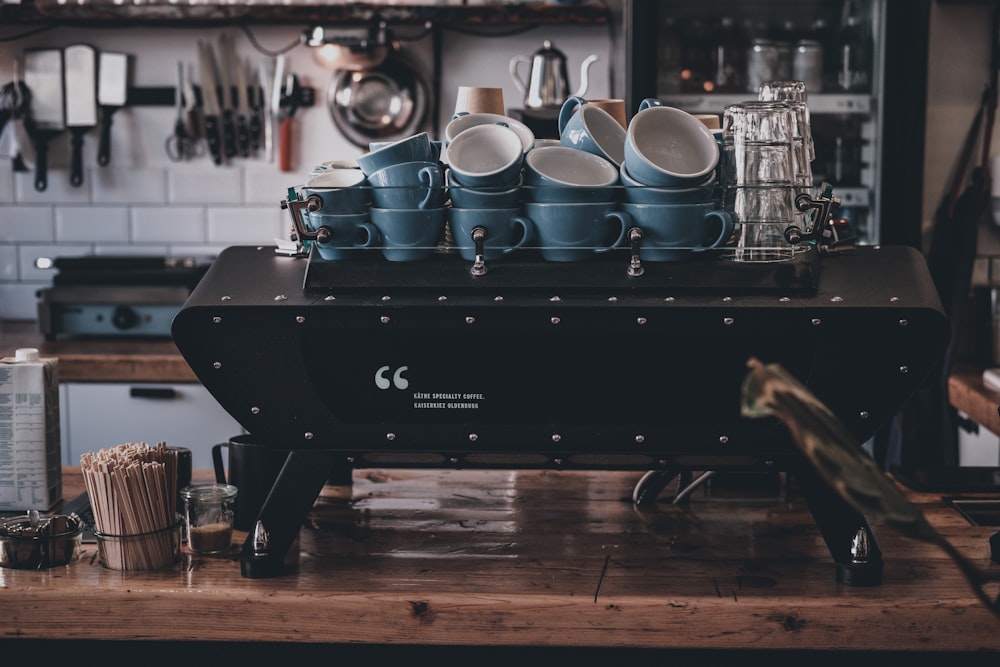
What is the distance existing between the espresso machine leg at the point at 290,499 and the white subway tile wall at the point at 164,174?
7.72 ft

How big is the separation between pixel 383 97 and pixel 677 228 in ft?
8.05

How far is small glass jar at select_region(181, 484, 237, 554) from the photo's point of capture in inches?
55.9

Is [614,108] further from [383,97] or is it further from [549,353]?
[383,97]

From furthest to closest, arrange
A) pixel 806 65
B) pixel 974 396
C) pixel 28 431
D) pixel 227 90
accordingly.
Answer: pixel 227 90, pixel 806 65, pixel 974 396, pixel 28 431

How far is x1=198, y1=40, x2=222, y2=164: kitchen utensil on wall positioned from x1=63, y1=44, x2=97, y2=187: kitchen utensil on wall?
13.9 inches

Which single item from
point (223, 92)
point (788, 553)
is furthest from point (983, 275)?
point (223, 92)

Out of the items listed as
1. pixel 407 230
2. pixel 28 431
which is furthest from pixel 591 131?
pixel 28 431

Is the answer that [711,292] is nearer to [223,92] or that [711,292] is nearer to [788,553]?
[788,553]

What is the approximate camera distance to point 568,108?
1.43 meters

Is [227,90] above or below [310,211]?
above

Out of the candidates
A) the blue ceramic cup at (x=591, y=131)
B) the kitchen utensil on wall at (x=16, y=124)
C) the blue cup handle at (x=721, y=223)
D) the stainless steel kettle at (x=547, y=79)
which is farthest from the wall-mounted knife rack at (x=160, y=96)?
the blue cup handle at (x=721, y=223)

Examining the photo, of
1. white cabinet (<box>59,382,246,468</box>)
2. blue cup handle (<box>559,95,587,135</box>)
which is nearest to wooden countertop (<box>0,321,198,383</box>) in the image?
white cabinet (<box>59,382,246,468</box>)

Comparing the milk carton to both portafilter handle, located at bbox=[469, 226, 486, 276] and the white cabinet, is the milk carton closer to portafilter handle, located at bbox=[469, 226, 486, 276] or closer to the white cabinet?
portafilter handle, located at bbox=[469, 226, 486, 276]

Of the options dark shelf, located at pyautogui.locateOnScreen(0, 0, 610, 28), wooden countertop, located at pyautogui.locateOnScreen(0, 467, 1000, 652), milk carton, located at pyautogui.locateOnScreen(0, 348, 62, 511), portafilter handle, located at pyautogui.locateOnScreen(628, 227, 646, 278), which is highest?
dark shelf, located at pyautogui.locateOnScreen(0, 0, 610, 28)
